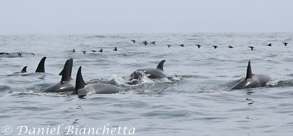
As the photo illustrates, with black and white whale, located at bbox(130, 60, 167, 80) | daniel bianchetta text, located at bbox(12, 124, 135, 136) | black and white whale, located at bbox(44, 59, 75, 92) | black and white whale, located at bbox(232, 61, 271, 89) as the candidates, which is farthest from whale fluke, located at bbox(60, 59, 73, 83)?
black and white whale, located at bbox(232, 61, 271, 89)

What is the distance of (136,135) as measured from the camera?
8.73 meters

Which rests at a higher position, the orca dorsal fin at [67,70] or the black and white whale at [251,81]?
the orca dorsal fin at [67,70]

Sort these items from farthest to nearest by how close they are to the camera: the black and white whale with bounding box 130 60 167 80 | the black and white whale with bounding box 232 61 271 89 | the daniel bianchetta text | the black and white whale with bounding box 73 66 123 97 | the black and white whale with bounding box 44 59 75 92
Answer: the black and white whale with bounding box 130 60 167 80, the black and white whale with bounding box 232 61 271 89, the black and white whale with bounding box 44 59 75 92, the black and white whale with bounding box 73 66 123 97, the daniel bianchetta text

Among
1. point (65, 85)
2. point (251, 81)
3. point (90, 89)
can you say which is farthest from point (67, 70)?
point (251, 81)

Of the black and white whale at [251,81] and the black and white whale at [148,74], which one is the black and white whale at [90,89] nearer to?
the black and white whale at [148,74]

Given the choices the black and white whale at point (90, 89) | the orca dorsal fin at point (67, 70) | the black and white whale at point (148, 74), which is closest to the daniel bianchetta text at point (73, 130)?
the black and white whale at point (90, 89)

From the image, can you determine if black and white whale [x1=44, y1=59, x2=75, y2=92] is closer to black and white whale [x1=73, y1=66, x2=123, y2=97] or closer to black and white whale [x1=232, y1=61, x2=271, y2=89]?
black and white whale [x1=73, y1=66, x2=123, y2=97]

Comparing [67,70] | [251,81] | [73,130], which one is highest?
[67,70]

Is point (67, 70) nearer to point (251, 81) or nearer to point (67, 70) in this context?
point (67, 70)

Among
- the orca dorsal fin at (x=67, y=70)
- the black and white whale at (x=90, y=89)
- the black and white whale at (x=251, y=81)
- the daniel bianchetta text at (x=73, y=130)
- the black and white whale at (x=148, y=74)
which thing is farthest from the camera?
the black and white whale at (x=148, y=74)

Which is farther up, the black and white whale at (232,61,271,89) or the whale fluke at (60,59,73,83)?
the whale fluke at (60,59,73,83)

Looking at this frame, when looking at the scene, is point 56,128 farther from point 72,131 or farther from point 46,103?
point 46,103

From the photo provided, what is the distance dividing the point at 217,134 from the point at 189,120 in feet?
4.46

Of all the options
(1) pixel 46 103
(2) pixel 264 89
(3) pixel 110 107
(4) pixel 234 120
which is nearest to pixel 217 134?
(4) pixel 234 120
